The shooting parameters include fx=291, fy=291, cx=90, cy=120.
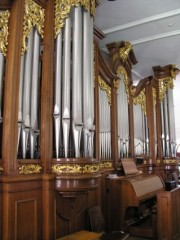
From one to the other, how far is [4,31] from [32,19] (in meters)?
0.39

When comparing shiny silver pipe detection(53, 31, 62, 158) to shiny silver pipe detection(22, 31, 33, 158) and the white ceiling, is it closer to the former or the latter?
shiny silver pipe detection(22, 31, 33, 158)

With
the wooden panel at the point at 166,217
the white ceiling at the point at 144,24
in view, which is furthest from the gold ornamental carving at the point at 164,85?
the wooden panel at the point at 166,217

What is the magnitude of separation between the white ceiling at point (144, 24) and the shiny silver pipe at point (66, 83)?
1.65 meters

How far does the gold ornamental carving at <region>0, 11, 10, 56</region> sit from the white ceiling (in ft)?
6.98

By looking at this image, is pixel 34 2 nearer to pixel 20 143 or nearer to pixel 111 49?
pixel 20 143

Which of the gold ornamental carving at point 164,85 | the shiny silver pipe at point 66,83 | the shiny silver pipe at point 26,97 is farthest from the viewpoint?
the gold ornamental carving at point 164,85

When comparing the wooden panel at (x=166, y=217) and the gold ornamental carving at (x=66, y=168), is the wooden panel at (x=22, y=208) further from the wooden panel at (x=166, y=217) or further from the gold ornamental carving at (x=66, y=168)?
the wooden panel at (x=166, y=217)

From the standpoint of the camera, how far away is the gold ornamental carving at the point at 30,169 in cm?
294

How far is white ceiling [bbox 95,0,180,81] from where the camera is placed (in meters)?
4.93

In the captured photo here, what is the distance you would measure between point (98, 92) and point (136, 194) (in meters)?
1.80

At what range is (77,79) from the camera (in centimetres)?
338

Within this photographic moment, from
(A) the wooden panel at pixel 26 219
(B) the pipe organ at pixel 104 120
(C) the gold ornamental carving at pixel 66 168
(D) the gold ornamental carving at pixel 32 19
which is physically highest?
(D) the gold ornamental carving at pixel 32 19

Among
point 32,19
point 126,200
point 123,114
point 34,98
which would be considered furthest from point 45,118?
point 123,114

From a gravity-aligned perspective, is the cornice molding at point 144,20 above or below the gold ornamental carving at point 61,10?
above
